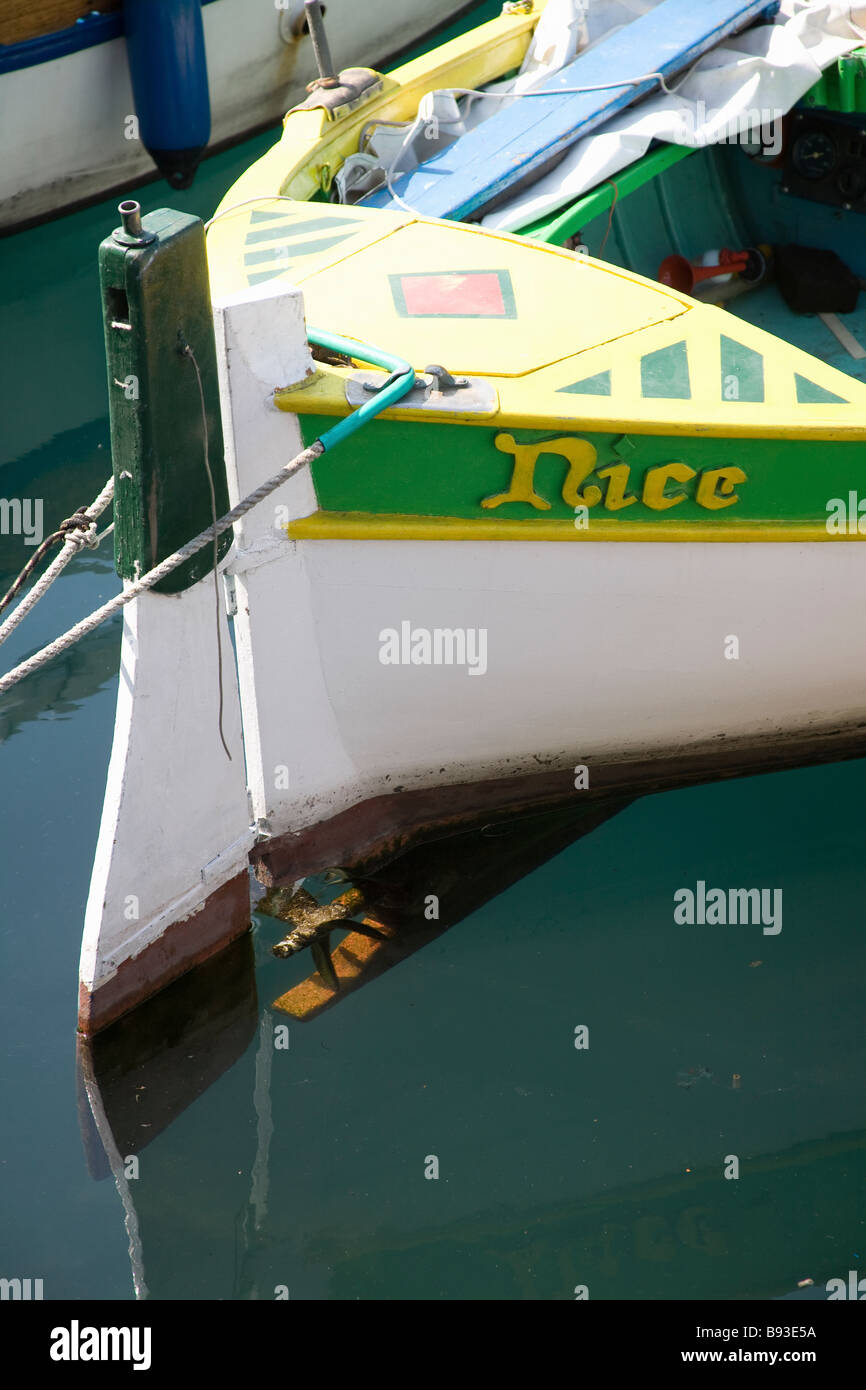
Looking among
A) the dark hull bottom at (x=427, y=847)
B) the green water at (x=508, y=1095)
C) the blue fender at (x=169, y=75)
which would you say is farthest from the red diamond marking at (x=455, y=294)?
the blue fender at (x=169, y=75)

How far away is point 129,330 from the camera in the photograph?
2.98 metres

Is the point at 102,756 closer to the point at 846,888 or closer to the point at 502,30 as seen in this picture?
the point at 846,888

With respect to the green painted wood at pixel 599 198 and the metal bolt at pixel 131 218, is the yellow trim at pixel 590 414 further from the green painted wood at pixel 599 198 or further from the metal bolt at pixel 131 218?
the green painted wood at pixel 599 198

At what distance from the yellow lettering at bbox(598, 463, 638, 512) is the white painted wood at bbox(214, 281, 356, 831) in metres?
0.73

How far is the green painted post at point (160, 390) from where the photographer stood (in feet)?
9.59

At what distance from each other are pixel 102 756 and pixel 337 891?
980mm

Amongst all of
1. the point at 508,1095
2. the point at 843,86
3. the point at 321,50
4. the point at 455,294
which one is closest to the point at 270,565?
the point at 455,294

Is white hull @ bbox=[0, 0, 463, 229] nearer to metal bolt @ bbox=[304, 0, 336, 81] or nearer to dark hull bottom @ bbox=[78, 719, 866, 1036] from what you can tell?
metal bolt @ bbox=[304, 0, 336, 81]

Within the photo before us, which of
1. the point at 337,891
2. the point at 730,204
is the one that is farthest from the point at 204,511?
the point at 730,204

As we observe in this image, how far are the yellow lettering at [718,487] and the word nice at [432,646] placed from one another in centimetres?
65

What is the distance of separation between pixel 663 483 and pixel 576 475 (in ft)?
0.76

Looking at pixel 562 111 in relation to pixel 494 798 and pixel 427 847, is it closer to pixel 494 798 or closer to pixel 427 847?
pixel 494 798
